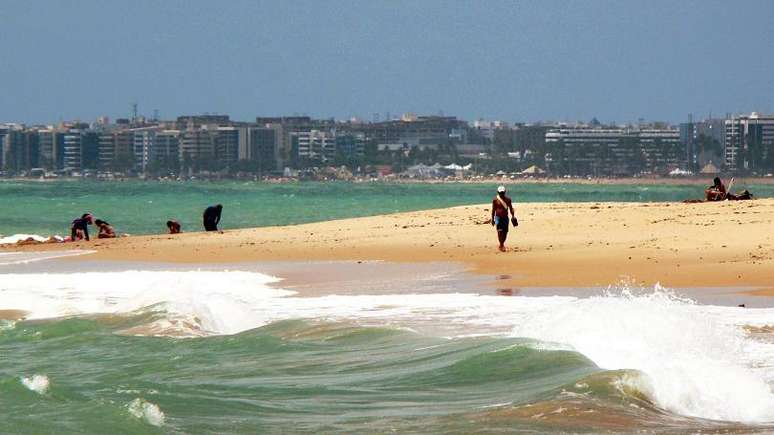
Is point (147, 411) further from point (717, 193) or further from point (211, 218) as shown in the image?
point (717, 193)

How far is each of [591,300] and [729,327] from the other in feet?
3.99

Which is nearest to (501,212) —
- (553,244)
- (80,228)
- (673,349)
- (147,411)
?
(553,244)

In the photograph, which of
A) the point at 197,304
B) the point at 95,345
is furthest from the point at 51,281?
the point at 95,345

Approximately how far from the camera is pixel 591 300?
42.4ft

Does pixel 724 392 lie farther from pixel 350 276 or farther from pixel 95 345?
pixel 350 276

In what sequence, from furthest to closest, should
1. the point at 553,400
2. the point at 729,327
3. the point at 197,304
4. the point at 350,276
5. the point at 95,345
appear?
the point at 350,276 < the point at 197,304 < the point at 95,345 < the point at 729,327 < the point at 553,400

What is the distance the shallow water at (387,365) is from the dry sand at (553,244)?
2192 millimetres

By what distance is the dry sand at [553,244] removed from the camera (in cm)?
1855

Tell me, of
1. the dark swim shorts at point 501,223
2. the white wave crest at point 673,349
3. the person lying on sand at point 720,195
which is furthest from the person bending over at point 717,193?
the white wave crest at point 673,349

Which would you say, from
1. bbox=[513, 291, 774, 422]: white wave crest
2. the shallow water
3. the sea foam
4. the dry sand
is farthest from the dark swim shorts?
bbox=[513, 291, 774, 422]: white wave crest

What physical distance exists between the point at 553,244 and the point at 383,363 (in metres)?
12.4

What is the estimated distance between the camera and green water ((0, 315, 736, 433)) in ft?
31.7

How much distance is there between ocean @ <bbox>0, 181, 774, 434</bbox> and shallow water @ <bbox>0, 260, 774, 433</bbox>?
0.07ft

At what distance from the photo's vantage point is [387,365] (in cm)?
1188
